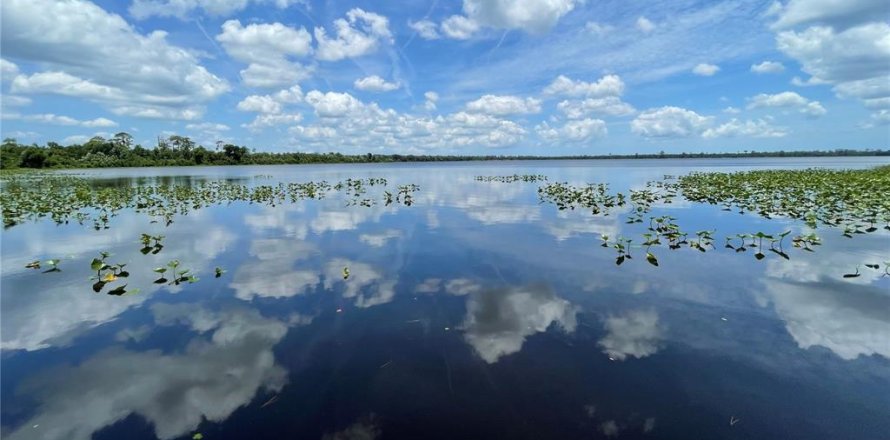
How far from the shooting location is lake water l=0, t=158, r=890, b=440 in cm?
486

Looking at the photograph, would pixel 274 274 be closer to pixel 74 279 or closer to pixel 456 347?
pixel 74 279

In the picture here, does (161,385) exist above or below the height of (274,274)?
below

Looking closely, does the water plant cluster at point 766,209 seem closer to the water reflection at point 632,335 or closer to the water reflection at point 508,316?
the water reflection at point 508,316

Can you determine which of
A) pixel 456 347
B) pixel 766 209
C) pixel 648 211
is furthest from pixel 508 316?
pixel 766 209

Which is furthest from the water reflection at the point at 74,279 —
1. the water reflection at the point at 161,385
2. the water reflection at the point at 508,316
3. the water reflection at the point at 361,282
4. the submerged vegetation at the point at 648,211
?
the water reflection at the point at 508,316

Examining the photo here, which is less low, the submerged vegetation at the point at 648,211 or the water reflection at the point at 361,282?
the submerged vegetation at the point at 648,211

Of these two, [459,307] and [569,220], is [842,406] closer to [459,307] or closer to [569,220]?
[459,307]

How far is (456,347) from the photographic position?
661 centimetres

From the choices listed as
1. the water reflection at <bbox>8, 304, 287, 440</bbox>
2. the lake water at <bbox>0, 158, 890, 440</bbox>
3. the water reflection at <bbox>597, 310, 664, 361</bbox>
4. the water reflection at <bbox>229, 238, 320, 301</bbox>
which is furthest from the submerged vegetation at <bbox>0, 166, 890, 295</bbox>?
the water reflection at <bbox>597, 310, 664, 361</bbox>

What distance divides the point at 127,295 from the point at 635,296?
10.6 m

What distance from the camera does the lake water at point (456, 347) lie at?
4.86 m

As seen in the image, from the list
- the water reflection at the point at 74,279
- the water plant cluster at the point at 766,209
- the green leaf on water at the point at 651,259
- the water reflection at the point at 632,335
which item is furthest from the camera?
the water plant cluster at the point at 766,209

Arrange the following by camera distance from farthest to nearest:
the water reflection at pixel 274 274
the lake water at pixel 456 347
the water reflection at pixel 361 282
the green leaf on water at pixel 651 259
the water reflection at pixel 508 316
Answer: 1. the green leaf on water at pixel 651 259
2. the water reflection at pixel 274 274
3. the water reflection at pixel 361 282
4. the water reflection at pixel 508 316
5. the lake water at pixel 456 347

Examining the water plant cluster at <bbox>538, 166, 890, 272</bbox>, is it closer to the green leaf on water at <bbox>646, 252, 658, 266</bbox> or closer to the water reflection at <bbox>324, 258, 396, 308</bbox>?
the green leaf on water at <bbox>646, 252, 658, 266</bbox>
